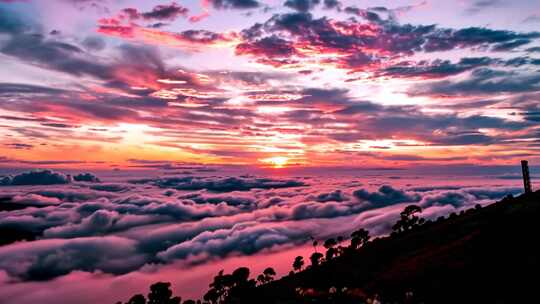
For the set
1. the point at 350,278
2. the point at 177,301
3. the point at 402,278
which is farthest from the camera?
the point at 177,301

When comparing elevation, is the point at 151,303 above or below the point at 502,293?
below

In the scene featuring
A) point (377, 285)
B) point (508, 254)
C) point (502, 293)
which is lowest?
point (377, 285)

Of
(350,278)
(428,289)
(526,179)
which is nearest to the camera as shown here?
(428,289)

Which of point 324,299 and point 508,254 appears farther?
point 508,254

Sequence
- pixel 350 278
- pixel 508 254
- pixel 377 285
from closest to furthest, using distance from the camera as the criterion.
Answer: pixel 508 254, pixel 377 285, pixel 350 278

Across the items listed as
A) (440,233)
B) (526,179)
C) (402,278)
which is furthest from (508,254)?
(440,233)

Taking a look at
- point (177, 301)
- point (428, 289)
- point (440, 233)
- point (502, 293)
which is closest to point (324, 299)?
point (502, 293)

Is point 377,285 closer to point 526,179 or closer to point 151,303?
point 526,179

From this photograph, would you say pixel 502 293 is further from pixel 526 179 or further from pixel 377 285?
pixel 526 179

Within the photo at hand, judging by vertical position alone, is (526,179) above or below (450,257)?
above

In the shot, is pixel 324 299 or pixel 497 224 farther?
pixel 497 224
